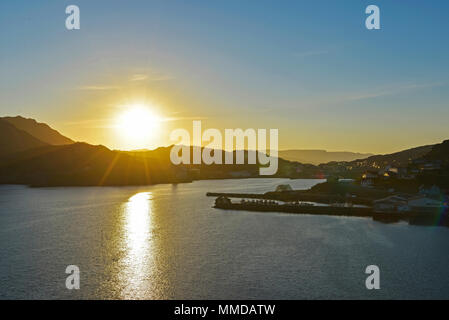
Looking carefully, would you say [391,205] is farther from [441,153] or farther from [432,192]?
[441,153]

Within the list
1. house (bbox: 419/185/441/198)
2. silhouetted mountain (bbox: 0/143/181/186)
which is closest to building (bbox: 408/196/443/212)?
house (bbox: 419/185/441/198)

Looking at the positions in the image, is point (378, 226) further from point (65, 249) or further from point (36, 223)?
point (36, 223)

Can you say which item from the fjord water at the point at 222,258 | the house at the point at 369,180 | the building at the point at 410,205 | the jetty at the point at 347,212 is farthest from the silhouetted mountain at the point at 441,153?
the fjord water at the point at 222,258

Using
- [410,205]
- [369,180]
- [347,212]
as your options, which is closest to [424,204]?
[410,205]

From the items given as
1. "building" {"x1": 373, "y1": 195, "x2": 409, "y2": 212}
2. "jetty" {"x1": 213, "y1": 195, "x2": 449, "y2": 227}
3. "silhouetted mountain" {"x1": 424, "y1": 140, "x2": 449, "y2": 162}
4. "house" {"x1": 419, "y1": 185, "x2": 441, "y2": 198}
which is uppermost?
"silhouetted mountain" {"x1": 424, "y1": 140, "x2": 449, "y2": 162}

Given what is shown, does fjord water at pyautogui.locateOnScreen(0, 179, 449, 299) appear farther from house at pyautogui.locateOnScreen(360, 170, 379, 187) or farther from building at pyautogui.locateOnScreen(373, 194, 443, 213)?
house at pyautogui.locateOnScreen(360, 170, 379, 187)

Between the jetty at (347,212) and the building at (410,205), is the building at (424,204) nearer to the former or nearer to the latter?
the building at (410,205)

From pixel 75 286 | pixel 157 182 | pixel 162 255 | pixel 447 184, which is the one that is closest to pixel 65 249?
pixel 162 255

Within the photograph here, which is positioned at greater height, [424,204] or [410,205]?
[424,204]
